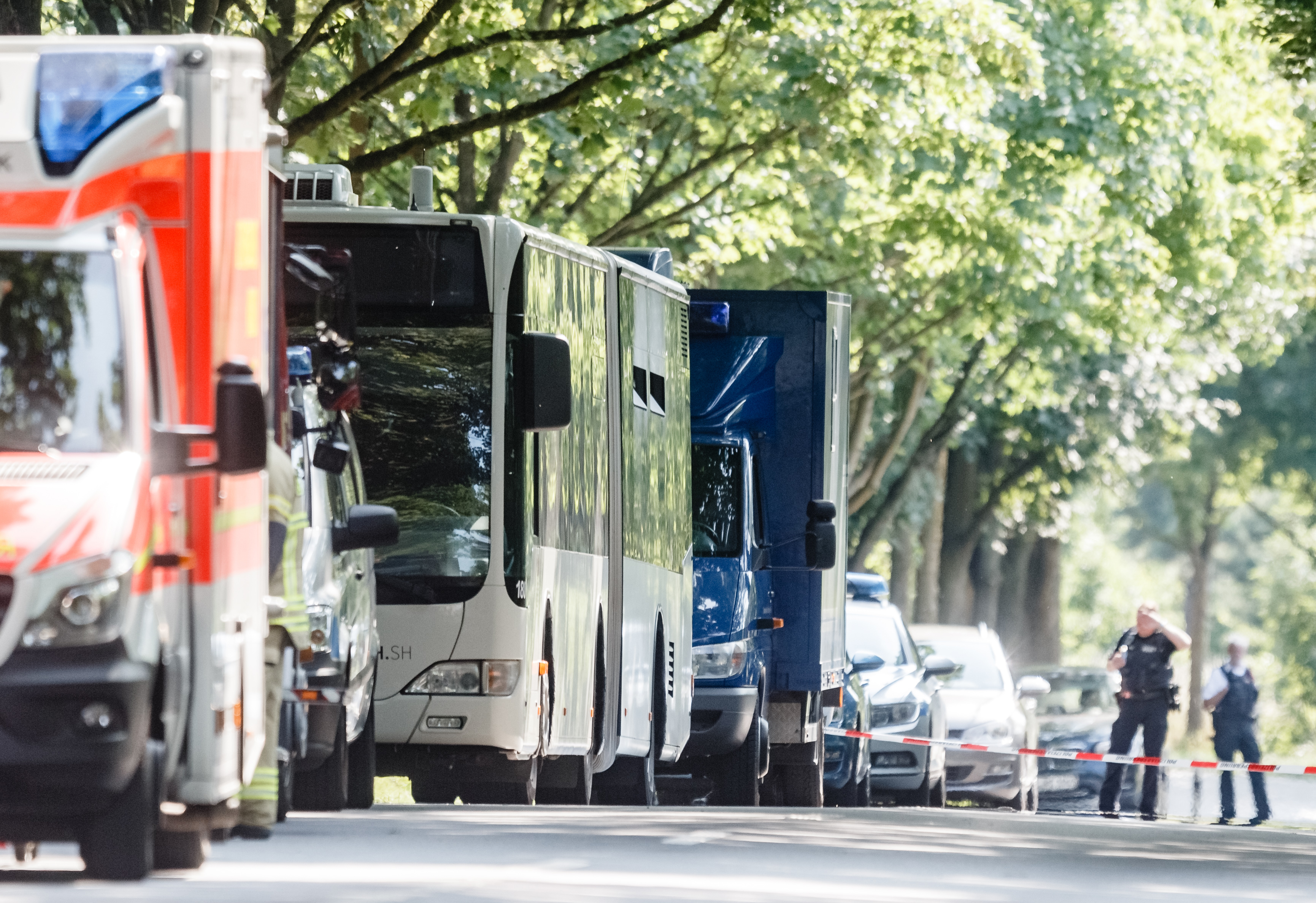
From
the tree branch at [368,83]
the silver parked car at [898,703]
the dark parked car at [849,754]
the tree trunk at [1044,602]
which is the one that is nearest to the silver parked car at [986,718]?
the silver parked car at [898,703]

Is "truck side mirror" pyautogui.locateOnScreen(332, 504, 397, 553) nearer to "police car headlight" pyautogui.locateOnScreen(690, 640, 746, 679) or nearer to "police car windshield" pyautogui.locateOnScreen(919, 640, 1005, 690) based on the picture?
"police car headlight" pyautogui.locateOnScreen(690, 640, 746, 679)

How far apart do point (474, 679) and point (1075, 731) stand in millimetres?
17817

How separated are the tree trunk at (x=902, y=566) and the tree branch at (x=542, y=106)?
1919 centimetres

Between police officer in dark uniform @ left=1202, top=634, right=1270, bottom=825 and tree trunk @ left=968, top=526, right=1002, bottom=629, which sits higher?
tree trunk @ left=968, top=526, right=1002, bottom=629

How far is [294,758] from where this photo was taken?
10930 millimetres

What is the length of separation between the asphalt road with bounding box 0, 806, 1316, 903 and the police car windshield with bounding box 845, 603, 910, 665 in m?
7.01

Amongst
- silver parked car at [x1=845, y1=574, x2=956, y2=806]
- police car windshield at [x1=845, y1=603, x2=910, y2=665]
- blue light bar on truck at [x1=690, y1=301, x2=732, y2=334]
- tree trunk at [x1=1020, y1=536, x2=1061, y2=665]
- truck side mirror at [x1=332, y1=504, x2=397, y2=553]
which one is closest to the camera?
truck side mirror at [x1=332, y1=504, x2=397, y2=553]

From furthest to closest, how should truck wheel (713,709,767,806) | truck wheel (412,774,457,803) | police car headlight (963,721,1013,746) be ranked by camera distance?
1. police car headlight (963,721,1013,746)
2. truck wheel (713,709,767,806)
3. truck wheel (412,774,457,803)

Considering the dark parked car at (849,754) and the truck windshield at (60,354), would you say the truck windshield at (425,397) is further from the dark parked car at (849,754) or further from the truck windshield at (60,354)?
the dark parked car at (849,754)

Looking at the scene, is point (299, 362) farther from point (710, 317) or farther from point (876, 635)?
point (876, 635)

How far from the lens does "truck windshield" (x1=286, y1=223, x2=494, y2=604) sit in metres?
12.8

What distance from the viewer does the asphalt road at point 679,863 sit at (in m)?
9.08

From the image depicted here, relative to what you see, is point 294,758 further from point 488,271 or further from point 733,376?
point 733,376

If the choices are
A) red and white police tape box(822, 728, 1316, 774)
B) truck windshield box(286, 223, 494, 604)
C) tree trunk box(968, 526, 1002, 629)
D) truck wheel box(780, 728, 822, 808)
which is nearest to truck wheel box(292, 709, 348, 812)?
truck windshield box(286, 223, 494, 604)
